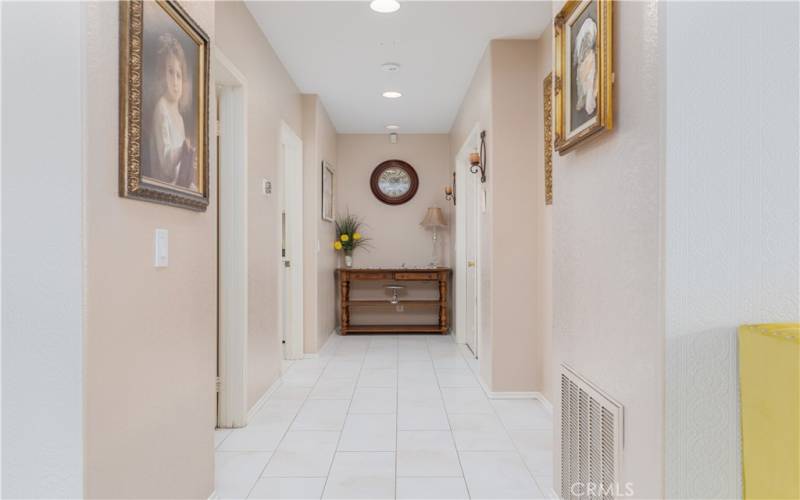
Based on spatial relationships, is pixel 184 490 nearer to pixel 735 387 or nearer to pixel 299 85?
pixel 735 387

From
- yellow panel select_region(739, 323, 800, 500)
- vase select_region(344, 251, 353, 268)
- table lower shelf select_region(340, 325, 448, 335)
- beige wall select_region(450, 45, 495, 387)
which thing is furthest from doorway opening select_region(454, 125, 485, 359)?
yellow panel select_region(739, 323, 800, 500)

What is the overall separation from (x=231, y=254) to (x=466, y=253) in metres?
2.85

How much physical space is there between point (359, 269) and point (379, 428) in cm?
308

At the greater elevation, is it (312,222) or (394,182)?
(394,182)

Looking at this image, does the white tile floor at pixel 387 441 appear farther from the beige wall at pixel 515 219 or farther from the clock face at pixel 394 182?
the clock face at pixel 394 182

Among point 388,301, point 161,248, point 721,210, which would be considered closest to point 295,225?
point 388,301

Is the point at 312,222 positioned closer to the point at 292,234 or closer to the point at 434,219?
the point at 292,234

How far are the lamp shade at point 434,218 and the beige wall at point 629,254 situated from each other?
4260 millimetres

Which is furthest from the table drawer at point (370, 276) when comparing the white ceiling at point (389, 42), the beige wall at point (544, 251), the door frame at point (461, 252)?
→ the beige wall at point (544, 251)

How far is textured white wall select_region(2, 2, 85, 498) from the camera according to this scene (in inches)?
47.4

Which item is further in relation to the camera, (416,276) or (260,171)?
(416,276)

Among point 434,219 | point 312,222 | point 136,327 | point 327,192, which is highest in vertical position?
point 327,192

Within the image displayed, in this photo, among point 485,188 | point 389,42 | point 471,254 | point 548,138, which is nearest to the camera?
point 548,138

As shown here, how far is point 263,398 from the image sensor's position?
11.0 ft
